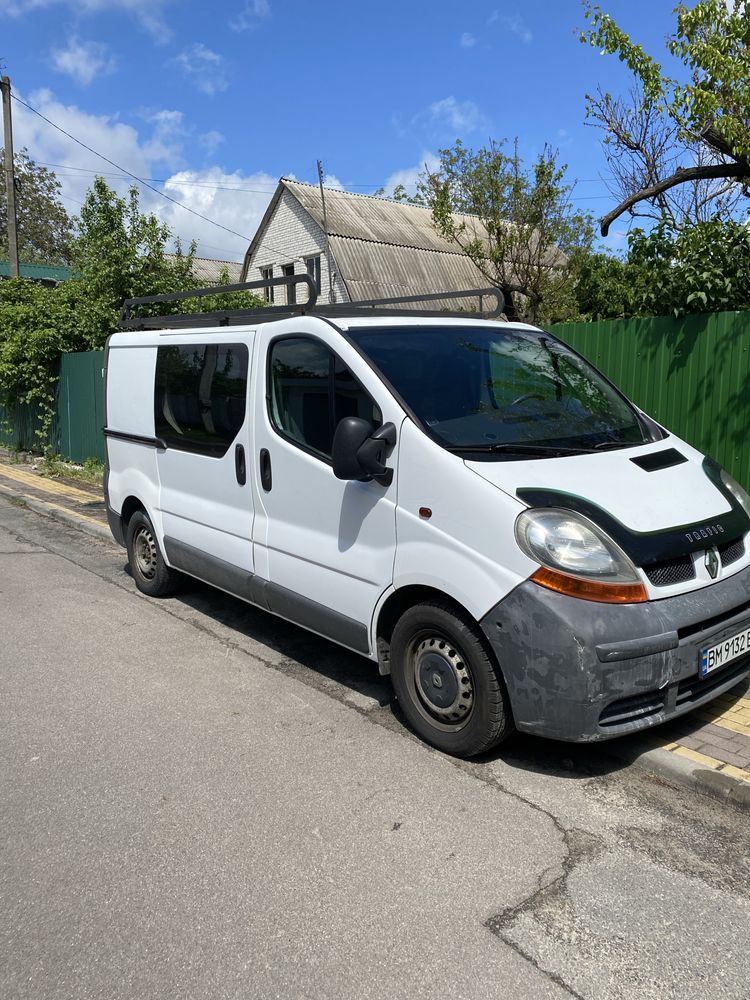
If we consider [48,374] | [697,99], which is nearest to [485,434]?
[697,99]

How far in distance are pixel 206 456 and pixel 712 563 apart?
3.18m

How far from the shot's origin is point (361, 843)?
317cm

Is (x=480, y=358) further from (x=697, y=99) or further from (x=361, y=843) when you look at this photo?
(x=697, y=99)

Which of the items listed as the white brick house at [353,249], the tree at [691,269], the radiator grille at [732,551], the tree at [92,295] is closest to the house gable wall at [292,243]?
the white brick house at [353,249]

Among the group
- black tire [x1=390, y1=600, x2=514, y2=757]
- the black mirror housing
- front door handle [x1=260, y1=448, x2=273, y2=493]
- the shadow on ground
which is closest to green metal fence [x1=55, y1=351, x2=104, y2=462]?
the shadow on ground

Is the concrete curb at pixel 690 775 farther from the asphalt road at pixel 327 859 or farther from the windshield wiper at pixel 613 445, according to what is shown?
the windshield wiper at pixel 613 445

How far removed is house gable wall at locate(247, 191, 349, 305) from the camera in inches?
1096

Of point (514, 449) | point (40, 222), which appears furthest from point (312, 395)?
point (40, 222)

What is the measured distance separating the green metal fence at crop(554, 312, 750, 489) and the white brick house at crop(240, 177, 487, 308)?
67.8ft

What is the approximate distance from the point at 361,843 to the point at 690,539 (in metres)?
1.90

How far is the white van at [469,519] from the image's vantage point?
3.37m

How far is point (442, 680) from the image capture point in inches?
150

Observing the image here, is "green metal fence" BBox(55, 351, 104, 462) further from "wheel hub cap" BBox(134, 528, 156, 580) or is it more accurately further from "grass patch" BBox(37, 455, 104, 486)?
"wheel hub cap" BBox(134, 528, 156, 580)

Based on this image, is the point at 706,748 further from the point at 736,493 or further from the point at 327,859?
the point at 327,859
